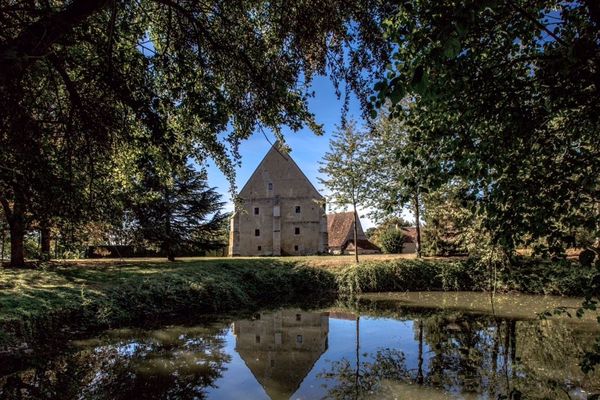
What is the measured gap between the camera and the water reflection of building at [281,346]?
7.02 meters

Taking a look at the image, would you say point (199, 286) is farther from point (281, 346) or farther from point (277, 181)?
point (277, 181)

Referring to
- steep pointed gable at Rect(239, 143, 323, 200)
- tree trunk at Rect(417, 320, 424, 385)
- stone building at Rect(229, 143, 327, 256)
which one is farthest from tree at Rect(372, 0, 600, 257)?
steep pointed gable at Rect(239, 143, 323, 200)

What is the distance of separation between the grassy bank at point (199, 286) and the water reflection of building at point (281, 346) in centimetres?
249

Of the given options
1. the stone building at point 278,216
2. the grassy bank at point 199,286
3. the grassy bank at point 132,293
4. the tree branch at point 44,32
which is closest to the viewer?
the tree branch at point 44,32

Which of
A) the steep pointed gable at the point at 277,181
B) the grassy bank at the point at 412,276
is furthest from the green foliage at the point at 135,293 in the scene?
the steep pointed gable at the point at 277,181

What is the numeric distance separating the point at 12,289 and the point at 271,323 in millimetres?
6769

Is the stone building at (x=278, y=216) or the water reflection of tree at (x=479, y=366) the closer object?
the water reflection of tree at (x=479, y=366)

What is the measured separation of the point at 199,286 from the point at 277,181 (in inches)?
895

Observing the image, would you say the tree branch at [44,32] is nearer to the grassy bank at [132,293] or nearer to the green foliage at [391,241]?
the grassy bank at [132,293]

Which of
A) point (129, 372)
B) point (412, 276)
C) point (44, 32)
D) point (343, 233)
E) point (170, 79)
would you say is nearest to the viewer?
point (44, 32)

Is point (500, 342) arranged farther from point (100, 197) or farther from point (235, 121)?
point (100, 197)

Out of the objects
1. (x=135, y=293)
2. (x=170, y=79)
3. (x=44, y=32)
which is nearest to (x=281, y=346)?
(x=135, y=293)

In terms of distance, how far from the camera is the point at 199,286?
542 inches

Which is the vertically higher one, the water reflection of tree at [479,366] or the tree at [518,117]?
the tree at [518,117]
